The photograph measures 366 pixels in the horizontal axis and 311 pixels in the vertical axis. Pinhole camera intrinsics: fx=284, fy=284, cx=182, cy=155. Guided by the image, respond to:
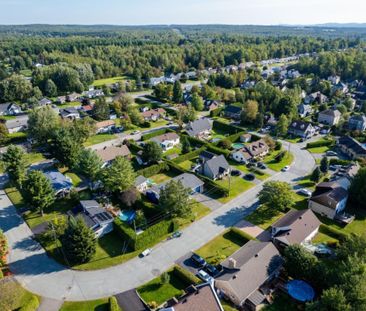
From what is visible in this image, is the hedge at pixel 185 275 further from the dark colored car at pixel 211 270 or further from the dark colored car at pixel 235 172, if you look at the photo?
the dark colored car at pixel 235 172

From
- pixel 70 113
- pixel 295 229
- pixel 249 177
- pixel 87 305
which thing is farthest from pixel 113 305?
pixel 70 113

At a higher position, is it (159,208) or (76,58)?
(76,58)

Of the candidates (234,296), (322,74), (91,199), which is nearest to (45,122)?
(91,199)

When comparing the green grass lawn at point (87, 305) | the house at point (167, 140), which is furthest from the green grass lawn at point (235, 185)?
the green grass lawn at point (87, 305)

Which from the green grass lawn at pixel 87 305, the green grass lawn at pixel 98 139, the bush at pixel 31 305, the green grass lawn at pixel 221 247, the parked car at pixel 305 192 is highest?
the green grass lawn at pixel 98 139

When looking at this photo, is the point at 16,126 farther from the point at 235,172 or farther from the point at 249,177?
the point at 249,177

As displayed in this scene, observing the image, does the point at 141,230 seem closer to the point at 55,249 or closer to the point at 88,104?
the point at 55,249
